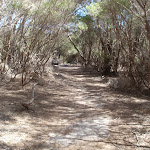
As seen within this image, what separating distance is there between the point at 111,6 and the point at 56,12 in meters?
2.70

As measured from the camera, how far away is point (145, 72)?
28.6ft

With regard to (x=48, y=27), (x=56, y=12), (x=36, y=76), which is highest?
(x=56, y=12)

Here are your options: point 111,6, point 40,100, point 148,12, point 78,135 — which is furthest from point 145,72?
point 78,135

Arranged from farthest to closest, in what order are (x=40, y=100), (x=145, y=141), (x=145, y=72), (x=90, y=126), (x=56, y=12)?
(x=56, y=12) → (x=145, y=72) → (x=40, y=100) → (x=90, y=126) → (x=145, y=141)

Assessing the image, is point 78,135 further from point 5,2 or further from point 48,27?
point 48,27

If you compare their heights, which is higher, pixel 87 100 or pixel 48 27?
pixel 48 27

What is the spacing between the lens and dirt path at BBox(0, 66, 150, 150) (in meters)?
4.00

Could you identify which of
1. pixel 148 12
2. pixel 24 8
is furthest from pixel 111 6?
pixel 24 8

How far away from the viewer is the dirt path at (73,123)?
400 centimetres

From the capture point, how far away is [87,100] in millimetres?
8188

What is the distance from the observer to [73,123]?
17.6ft

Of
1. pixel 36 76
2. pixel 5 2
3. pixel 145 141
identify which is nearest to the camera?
pixel 145 141

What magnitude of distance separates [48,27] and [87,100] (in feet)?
13.7

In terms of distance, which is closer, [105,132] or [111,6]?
[105,132]
